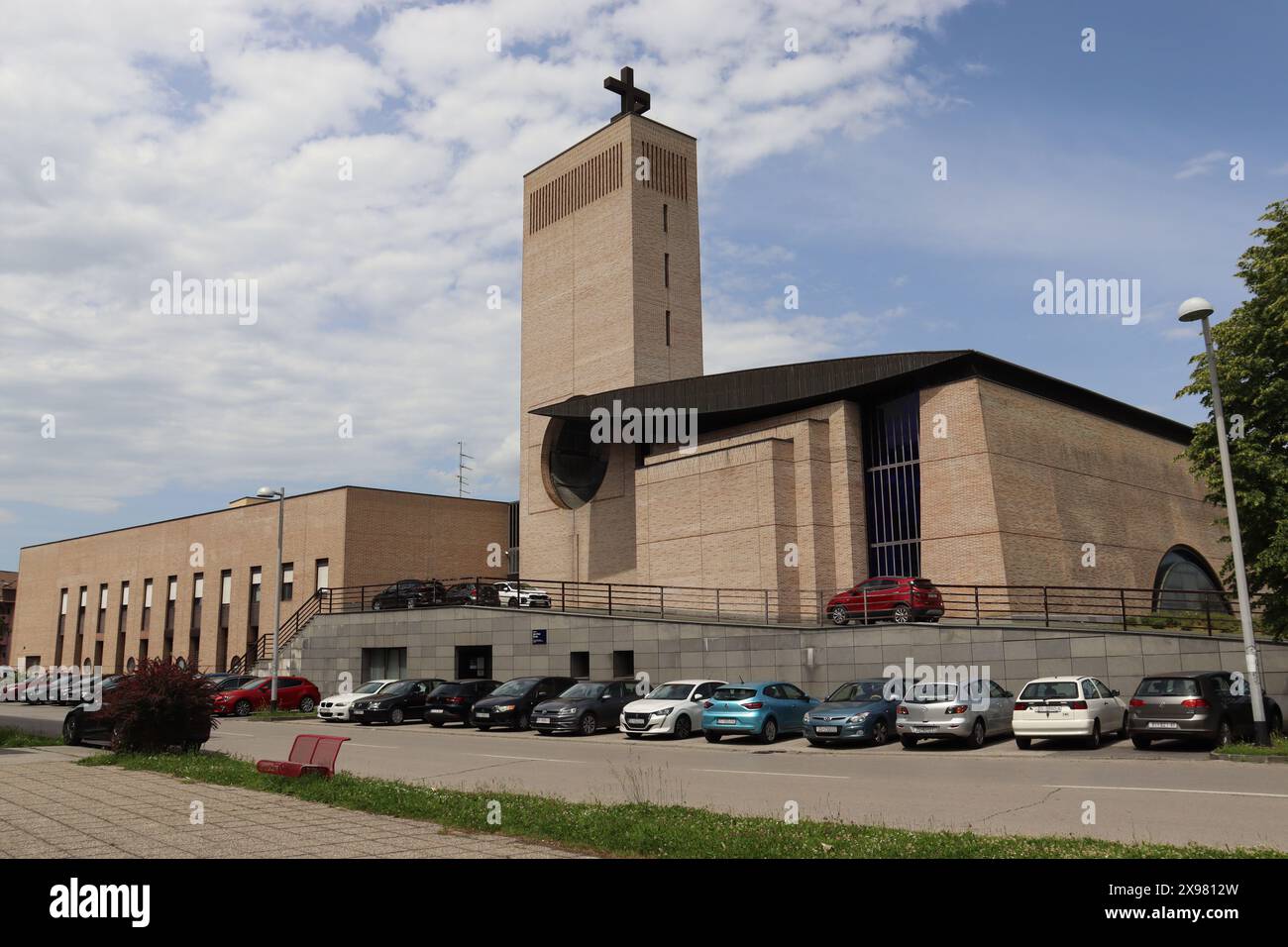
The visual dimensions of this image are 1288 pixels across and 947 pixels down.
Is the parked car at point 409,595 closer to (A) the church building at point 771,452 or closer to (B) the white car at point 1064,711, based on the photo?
(A) the church building at point 771,452

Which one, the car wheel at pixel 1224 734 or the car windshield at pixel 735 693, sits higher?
the car windshield at pixel 735 693

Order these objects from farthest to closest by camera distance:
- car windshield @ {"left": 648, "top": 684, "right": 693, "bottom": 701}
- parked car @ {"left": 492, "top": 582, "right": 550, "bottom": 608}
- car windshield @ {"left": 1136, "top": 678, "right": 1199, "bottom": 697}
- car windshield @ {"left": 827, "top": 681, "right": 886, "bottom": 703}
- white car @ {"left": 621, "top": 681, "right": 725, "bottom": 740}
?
parked car @ {"left": 492, "top": 582, "right": 550, "bottom": 608}, car windshield @ {"left": 648, "top": 684, "right": 693, "bottom": 701}, white car @ {"left": 621, "top": 681, "right": 725, "bottom": 740}, car windshield @ {"left": 827, "top": 681, "right": 886, "bottom": 703}, car windshield @ {"left": 1136, "top": 678, "right": 1199, "bottom": 697}

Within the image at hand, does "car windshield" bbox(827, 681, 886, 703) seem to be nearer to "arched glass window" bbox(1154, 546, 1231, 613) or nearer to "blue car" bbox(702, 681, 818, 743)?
"blue car" bbox(702, 681, 818, 743)

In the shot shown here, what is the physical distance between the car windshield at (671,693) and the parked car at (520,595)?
12010 millimetres

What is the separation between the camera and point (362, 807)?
10977mm

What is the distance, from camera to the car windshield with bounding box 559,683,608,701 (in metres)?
26.2

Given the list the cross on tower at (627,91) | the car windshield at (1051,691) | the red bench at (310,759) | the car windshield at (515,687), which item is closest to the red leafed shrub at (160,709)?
the red bench at (310,759)

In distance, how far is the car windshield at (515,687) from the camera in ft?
90.1

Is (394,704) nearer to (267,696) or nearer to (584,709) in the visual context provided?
(267,696)

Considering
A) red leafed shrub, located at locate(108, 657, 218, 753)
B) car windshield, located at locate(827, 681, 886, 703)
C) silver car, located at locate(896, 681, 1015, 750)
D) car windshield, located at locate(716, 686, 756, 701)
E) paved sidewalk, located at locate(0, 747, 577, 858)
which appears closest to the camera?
paved sidewalk, located at locate(0, 747, 577, 858)

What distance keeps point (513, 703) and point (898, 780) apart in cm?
1462

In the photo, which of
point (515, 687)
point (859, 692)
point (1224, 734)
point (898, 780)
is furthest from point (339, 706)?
point (1224, 734)

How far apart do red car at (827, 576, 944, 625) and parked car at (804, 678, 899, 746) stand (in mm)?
5454

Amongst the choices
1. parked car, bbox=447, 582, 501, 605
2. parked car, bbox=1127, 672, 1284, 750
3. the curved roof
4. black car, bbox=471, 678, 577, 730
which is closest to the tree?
parked car, bbox=1127, 672, 1284, 750
